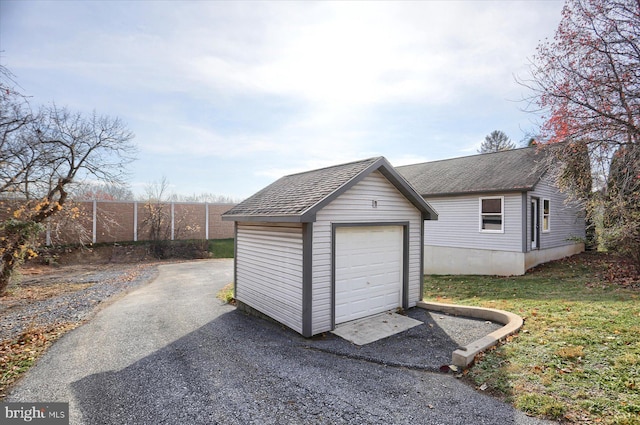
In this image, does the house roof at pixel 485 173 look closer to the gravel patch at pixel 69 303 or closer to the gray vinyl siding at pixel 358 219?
the gray vinyl siding at pixel 358 219

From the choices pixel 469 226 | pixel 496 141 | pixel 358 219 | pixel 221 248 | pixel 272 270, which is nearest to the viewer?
pixel 358 219

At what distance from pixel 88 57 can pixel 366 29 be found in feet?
26.8

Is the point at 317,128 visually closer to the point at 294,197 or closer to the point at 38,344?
the point at 294,197

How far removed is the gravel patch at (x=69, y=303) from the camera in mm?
7410

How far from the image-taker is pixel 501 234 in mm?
12266

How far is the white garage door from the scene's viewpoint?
6.79 m

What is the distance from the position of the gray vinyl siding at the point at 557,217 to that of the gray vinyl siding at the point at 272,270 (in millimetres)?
10208

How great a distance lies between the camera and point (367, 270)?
23.8 feet

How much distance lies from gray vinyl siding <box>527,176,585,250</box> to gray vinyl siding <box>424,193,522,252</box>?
1.69 ft

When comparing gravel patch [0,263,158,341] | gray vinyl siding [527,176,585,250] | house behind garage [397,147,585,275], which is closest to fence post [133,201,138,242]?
gravel patch [0,263,158,341]

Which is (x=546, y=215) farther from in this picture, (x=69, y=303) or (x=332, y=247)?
(x=69, y=303)

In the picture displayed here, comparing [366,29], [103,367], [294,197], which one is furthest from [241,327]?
[366,29]

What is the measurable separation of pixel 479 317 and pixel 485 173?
356 inches

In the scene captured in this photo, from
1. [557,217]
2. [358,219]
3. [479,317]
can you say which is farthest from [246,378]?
[557,217]
